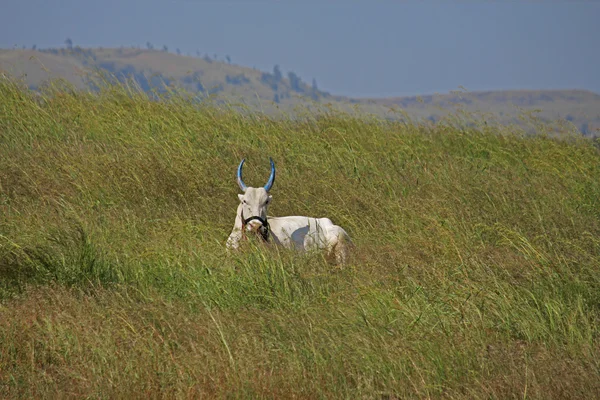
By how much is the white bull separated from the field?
10.9 inches

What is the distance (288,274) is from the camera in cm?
718

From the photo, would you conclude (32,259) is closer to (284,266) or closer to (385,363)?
(284,266)

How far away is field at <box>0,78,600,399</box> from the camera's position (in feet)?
17.7

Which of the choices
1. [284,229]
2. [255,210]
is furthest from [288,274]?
[284,229]

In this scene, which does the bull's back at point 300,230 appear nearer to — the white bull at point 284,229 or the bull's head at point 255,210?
the white bull at point 284,229

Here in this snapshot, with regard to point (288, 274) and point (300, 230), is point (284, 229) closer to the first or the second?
point (300, 230)

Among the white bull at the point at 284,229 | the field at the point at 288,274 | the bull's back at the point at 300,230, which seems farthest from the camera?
the bull's back at the point at 300,230

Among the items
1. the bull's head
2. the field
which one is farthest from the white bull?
the field

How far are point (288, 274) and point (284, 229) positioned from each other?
2.20 metres

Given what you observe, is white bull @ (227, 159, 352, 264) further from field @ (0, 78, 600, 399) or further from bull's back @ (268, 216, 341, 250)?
field @ (0, 78, 600, 399)

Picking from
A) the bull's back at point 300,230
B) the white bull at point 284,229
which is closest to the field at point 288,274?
the white bull at point 284,229

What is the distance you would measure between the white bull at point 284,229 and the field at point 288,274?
0.91ft

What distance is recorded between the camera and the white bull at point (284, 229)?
29.1ft

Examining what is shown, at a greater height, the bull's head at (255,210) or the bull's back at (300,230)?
the bull's head at (255,210)
